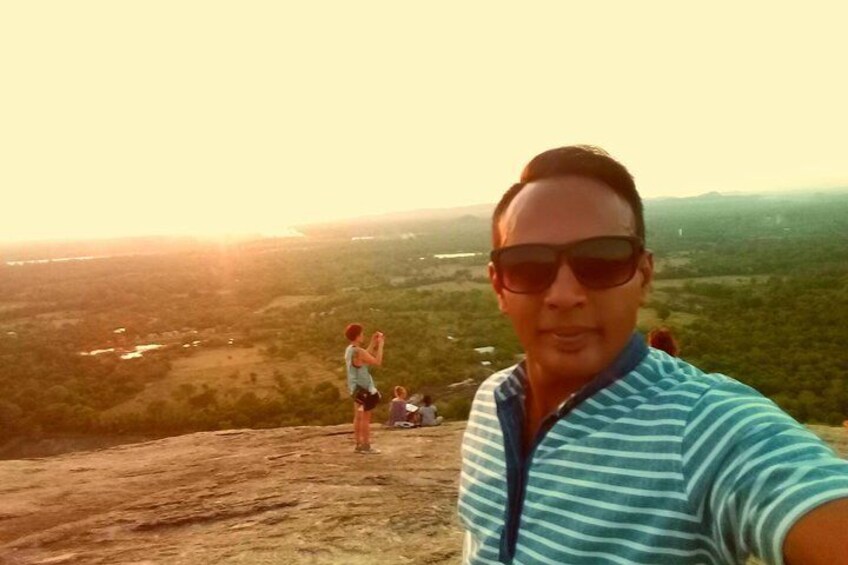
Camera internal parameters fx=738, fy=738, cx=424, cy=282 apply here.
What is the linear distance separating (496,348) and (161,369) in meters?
15.2

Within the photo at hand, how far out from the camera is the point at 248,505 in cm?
604

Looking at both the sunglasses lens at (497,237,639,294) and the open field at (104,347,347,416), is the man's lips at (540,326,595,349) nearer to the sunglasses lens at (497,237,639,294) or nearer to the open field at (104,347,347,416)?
the sunglasses lens at (497,237,639,294)

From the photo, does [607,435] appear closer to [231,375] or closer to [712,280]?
[231,375]

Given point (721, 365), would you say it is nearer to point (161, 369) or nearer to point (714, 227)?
point (161, 369)

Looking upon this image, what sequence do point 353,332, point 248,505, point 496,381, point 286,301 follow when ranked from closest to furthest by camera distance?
1. point 496,381
2. point 248,505
3. point 353,332
4. point 286,301

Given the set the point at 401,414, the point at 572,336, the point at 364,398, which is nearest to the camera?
Answer: the point at 572,336

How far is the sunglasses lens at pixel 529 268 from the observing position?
4.79 ft

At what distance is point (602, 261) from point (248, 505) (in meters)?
5.29

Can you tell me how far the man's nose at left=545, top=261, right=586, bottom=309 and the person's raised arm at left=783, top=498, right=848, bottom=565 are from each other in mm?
557

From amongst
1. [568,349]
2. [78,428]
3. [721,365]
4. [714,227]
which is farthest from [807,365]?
[714,227]

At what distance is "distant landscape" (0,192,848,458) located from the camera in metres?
23.8

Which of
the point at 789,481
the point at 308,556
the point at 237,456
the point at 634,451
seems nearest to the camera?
the point at 789,481

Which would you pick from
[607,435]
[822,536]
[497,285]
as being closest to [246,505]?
[497,285]

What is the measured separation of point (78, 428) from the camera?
941 inches
